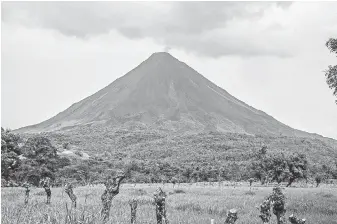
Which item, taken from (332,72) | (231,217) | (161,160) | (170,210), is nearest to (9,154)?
(170,210)

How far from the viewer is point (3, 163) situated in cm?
3647

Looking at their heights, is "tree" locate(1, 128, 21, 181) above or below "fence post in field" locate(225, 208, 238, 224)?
above

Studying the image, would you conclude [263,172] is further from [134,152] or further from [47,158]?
[134,152]

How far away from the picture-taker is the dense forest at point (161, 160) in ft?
181

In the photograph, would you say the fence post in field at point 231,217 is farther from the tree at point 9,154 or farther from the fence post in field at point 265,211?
the tree at point 9,154

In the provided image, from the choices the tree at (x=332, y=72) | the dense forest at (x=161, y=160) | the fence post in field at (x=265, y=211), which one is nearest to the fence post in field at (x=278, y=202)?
the fence post in field at (x=265, y=211)

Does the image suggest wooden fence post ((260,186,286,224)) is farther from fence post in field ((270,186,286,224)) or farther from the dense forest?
the dense forest

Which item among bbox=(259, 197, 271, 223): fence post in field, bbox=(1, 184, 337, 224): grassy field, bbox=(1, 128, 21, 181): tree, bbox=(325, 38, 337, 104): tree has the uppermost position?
bbox=(325, 38, 337, 104): tree

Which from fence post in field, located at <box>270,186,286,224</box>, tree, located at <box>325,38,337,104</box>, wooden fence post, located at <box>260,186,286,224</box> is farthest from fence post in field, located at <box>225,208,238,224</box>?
tree, located at <box>325,38,337,104</box>

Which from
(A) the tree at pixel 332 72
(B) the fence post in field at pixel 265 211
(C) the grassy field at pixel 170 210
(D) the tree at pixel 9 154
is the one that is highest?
(A) the tree at pixel 332 72

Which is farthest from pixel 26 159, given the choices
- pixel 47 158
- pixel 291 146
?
pixel 291 146

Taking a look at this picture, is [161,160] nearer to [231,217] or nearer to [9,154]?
[9,154]

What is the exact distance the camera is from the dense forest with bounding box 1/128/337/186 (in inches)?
2178

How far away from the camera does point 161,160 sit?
420 ft
